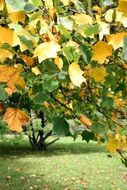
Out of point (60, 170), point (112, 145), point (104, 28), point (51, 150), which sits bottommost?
point (112, 145)

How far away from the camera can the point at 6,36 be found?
1074 mm

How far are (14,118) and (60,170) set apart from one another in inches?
502

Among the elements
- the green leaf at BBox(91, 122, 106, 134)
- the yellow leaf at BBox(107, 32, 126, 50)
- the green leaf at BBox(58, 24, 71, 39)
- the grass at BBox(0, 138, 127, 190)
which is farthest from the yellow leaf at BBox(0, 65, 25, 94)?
the grass at BBox(0, 138, 127, 190)

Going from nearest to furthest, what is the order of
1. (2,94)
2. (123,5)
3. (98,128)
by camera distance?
(123,5) → (2,94) → (98,128)

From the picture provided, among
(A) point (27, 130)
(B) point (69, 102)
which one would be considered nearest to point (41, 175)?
(A) point (27, 130)

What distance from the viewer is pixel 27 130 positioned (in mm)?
14414

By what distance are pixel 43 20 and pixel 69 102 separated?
36.9 inches

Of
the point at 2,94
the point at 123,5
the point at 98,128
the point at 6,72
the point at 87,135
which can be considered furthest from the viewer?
the point at 87,135

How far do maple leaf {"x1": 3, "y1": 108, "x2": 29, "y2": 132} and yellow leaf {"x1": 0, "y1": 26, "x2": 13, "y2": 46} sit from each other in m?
0.40

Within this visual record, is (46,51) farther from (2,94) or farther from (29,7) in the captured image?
(2,94)

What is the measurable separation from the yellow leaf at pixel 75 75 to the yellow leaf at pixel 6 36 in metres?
0.16

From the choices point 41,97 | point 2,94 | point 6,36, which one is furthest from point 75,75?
point 2,94

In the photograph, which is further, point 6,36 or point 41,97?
point 41,97

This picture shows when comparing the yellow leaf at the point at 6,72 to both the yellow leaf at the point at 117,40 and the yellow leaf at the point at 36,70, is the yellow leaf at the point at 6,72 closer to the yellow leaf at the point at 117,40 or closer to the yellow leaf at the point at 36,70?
the yellow leaf at the point at 36,70
